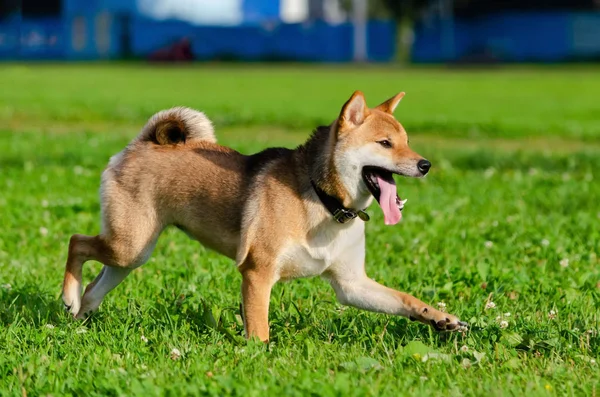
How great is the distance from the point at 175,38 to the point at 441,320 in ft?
153

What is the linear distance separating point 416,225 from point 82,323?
3523mm

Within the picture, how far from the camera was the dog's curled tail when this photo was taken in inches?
230

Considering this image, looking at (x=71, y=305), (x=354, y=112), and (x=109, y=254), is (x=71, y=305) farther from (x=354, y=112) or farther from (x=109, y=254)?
(x=354, y=112)

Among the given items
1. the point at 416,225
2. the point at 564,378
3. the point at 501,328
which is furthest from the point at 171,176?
the point at 416,225

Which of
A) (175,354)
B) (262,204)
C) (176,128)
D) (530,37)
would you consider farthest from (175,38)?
(175,354)

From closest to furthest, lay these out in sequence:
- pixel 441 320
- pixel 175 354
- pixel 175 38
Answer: pixel 175 354, pixel 441 320, pixel 175 38

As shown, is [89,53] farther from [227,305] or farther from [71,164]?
[227,305]

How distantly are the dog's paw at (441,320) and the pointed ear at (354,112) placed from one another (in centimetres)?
100

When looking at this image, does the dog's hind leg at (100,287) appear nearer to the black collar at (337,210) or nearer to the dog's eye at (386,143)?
the black collar at (337,210)

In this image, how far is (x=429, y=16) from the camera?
61156 mm

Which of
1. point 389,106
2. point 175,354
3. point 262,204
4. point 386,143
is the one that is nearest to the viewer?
point 175,354

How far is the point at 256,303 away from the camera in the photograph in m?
5.06

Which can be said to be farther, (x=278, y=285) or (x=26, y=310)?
(x=278, y=285)

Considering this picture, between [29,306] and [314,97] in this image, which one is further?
[314,97]
